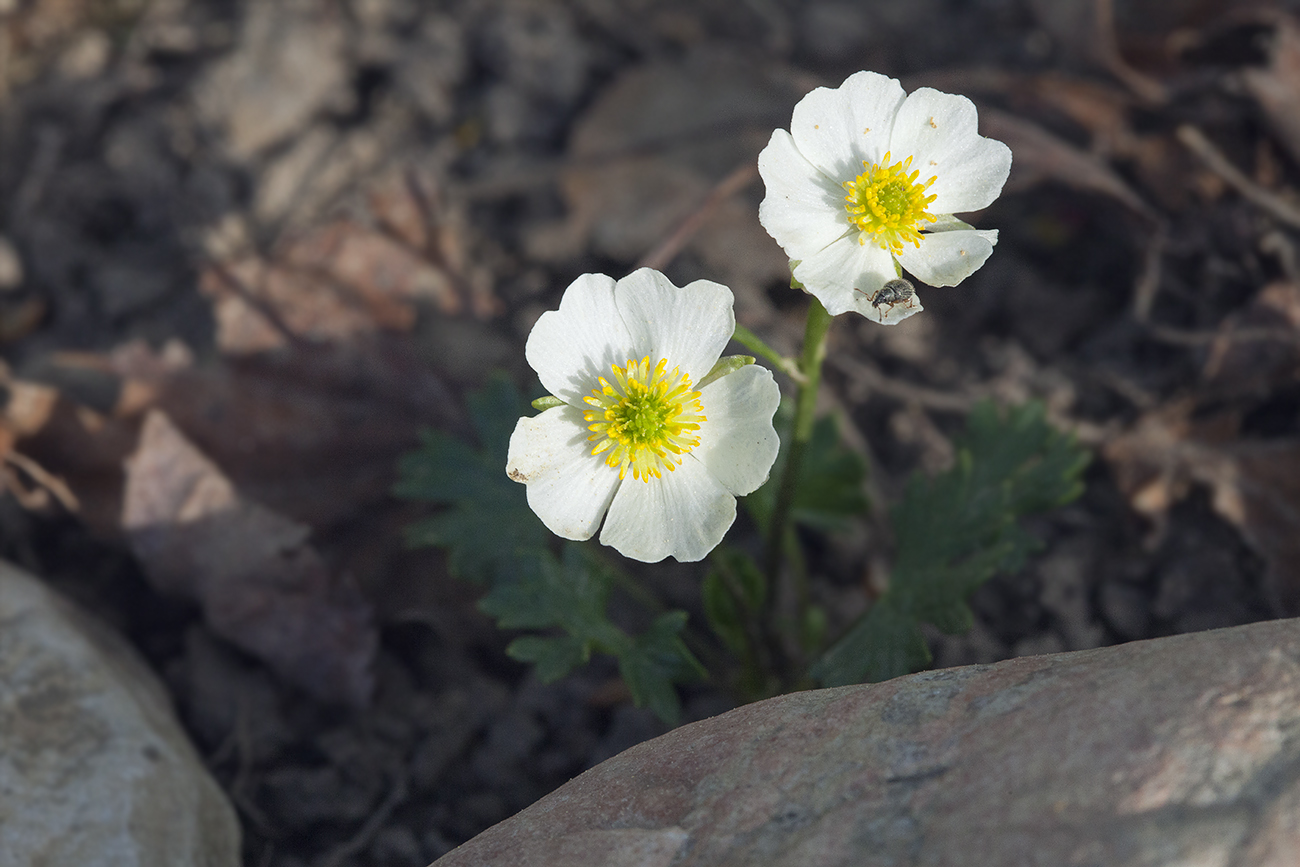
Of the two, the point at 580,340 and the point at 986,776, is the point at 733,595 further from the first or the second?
the point at 986,776

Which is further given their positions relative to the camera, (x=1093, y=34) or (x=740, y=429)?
(x=1093, y=34)

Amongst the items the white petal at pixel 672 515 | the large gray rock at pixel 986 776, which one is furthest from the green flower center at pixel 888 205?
the large gray rock at pixel 986 776

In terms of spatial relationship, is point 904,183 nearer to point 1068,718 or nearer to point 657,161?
point 1068,718

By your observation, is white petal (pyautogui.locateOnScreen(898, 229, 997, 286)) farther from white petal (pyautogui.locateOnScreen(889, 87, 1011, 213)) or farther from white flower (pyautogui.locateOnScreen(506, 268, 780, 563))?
Result: white flower (pyautogui.locateOnScreen(506, 268, 780, 563))

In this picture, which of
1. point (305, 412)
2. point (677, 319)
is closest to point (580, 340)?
point (677, 319)

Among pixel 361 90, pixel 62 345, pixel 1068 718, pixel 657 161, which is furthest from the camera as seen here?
pixel 361 90

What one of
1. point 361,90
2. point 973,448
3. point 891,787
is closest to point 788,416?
point 973,448

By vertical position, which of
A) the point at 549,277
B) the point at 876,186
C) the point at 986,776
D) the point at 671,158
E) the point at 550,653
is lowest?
the point at 986,776

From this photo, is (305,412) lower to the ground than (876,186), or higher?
higher
